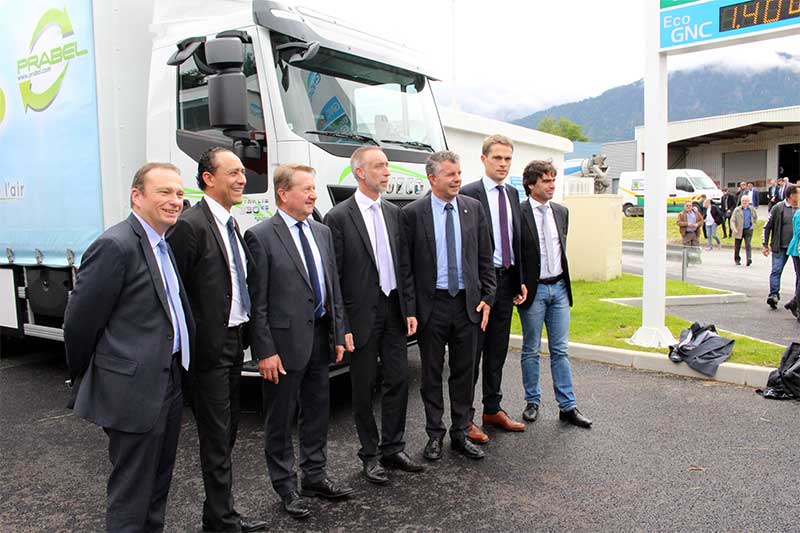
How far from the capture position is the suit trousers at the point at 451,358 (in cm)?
448

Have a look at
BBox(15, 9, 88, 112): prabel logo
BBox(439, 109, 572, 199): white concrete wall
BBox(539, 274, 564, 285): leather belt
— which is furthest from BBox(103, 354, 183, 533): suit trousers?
BBox(439, 109, 572, 199): white concrete wall

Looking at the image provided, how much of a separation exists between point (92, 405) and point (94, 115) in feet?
11.8

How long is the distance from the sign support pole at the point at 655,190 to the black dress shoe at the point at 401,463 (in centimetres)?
397

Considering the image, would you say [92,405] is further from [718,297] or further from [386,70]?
[718,297]

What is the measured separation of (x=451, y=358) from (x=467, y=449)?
0.65 m

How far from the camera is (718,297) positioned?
11.0 m

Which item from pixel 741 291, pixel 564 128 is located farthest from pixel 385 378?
pixel 564 128

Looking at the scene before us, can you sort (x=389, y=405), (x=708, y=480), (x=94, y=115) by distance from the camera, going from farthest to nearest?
(x=94, y=115), (x=389, y=405), (x=708, y=480)

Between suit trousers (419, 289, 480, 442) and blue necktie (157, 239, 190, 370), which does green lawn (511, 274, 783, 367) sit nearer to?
suit trousers (419, 289, 480, 442)

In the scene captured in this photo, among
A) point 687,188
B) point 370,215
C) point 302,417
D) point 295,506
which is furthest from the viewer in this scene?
point 687,188

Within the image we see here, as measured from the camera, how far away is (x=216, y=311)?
331 cm

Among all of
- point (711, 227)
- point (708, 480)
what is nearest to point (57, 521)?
point (708, 480)

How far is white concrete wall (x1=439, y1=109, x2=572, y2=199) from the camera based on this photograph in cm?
1420

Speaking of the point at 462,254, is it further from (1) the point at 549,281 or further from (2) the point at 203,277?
(2) the point at 203,277
